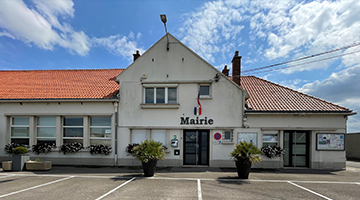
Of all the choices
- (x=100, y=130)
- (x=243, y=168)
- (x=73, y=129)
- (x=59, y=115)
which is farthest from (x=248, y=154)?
(x=59, y=115)

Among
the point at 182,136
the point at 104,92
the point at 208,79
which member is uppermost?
the point at 208,79

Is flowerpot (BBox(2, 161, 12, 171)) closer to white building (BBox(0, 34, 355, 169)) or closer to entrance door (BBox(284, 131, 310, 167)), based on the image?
white building (BBox(0, 34, 355, 169))

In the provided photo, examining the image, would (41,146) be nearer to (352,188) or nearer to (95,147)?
(95,147)

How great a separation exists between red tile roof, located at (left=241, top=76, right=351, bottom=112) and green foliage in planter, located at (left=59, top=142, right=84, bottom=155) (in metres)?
11.4

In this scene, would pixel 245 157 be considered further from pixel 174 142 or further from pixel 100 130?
pixel 100 130

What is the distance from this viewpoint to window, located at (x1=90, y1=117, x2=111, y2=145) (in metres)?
11.9

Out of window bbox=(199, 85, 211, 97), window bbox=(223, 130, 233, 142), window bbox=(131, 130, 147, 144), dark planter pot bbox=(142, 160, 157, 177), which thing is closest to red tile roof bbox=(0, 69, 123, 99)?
window bbox=(131, 130, 147, 144)

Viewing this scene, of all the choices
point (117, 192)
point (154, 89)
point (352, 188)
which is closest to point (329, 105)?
point (352, 188)

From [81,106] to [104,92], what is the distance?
5.57ft

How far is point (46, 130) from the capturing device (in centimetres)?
1220

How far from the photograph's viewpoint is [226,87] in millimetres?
11484

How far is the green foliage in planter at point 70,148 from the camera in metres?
11.5

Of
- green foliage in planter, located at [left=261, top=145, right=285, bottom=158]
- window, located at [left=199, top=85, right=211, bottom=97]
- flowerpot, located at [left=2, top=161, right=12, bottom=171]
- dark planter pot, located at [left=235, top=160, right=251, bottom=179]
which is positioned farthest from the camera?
window, located at [left=199, top=85, right=211, bottom=97]

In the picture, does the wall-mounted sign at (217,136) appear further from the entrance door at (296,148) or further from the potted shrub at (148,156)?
the entrance door at (296,148)
